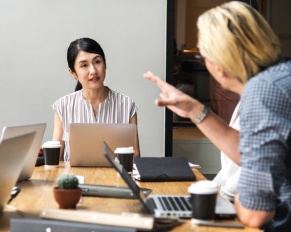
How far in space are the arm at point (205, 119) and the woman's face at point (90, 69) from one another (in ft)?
5.00

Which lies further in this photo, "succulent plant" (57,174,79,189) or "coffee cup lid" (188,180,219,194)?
"succulent plant" (57,174,79,189)

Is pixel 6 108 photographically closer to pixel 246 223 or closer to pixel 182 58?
pixel 182 58

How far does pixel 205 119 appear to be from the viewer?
209 centimetres

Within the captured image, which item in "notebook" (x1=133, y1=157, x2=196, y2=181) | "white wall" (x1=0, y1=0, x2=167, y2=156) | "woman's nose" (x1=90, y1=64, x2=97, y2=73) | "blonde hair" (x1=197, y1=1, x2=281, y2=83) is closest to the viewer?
"blonde hair" (x1=197, y1=1, x2=281, y2=83)

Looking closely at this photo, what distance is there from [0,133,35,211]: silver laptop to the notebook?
0.76 meters

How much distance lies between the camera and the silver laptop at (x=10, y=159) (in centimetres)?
174

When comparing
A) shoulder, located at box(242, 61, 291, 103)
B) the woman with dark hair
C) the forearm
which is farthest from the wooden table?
the woman with dark hair

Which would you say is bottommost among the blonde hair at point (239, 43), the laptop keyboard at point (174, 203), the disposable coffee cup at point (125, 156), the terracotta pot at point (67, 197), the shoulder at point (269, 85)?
the disposable coffee cup at point (125, 156)

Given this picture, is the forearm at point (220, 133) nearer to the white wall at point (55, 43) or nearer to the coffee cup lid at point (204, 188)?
the coffee cup lid at point (204, 188)

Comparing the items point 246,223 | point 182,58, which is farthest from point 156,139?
point 246,223

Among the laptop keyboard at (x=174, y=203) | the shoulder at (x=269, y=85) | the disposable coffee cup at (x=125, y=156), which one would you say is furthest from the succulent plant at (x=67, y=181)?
the disposable coffee cup at (x=125, y=156)

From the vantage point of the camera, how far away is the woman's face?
12.1ft

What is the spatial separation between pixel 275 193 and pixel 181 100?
482 mm

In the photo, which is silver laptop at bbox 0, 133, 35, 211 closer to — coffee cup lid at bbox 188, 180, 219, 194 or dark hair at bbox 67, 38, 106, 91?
coffee cup lid at bbox 188, 180, 219, 194
